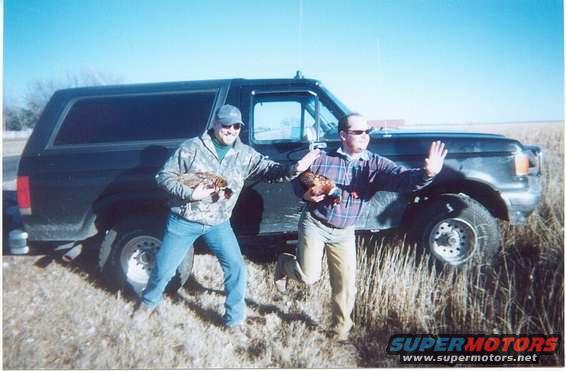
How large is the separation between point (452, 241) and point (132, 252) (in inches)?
128

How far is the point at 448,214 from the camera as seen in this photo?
11.6 feet

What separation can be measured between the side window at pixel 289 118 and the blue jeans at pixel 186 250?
1139 mm

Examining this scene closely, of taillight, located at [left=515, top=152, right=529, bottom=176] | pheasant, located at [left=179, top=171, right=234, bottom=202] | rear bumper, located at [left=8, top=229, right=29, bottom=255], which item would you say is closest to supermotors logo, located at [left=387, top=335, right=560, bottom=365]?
taillight, located at [left=515, top=152, right=529, bottom=176]

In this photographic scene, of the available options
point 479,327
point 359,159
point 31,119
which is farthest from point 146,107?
point 31,119

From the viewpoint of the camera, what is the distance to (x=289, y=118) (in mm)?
3654

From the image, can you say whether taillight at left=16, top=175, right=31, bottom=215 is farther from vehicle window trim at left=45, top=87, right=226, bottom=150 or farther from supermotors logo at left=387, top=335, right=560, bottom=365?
supermotors logo at left=387, top=335, right=560, bottom=365

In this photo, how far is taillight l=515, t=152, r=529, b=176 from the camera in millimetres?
3488

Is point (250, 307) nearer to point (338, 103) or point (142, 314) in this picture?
point (142, 314)

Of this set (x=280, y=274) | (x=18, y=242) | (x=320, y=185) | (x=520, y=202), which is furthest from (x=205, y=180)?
(x=520, y=202)

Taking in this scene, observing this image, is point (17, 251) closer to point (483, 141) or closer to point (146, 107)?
point (146, 107)

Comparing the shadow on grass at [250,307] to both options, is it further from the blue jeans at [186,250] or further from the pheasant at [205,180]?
the pheasant at [205,180]

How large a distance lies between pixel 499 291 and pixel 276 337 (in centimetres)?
204

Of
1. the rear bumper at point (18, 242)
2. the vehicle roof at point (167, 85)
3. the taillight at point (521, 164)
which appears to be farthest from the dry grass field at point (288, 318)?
the vehicle roof at point (167, 85)

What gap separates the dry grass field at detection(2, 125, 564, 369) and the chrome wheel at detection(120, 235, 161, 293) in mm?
204
